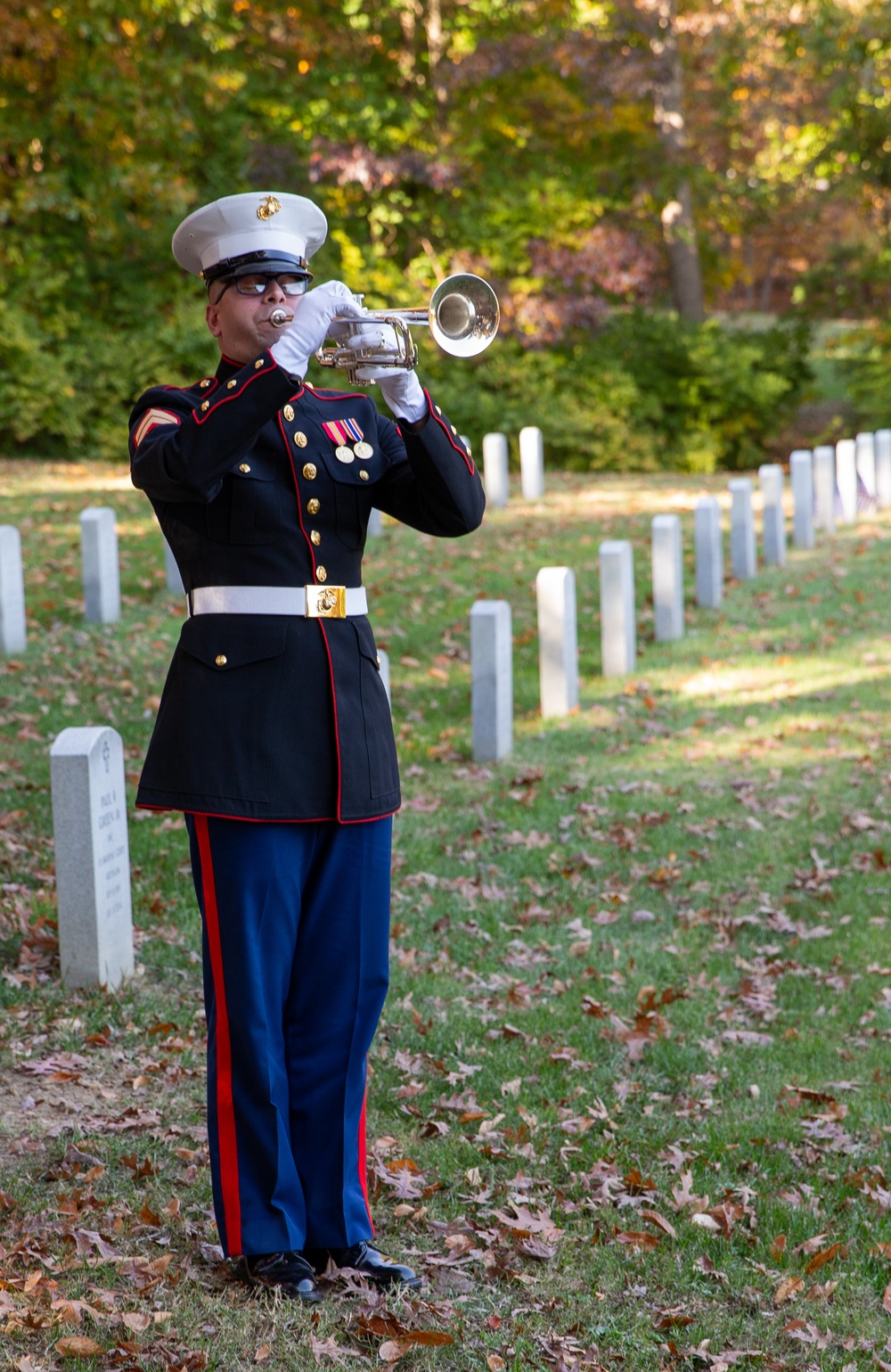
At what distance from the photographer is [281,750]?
10.1 ft

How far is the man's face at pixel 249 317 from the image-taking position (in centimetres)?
298

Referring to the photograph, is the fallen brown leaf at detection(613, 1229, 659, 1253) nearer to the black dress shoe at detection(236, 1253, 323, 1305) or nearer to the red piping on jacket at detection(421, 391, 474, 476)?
the black dress shoe at detection(236, 1253, 323, 1305)

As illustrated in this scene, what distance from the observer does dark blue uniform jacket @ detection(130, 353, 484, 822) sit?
3.07m

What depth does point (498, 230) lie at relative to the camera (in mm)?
23750

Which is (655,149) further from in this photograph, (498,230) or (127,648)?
(127,648)

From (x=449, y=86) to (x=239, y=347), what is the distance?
22817 millimetres

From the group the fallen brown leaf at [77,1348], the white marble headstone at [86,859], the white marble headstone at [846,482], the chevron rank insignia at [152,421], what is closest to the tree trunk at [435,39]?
the white marble headstone at [846,482]

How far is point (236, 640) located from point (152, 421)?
49cm

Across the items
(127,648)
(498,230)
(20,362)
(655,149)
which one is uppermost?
(655,149)

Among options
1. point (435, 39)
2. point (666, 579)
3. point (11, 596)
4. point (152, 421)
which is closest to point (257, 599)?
point (152, 421)

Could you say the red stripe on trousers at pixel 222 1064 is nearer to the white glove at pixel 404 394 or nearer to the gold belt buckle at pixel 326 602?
the gold belt buckle at pixel 326 602

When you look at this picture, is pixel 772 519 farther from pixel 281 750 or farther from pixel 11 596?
pixel 281 750

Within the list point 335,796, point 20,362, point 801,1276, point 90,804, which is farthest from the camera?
point 20,362

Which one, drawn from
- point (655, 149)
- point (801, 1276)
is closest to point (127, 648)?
point (801, 1276)
